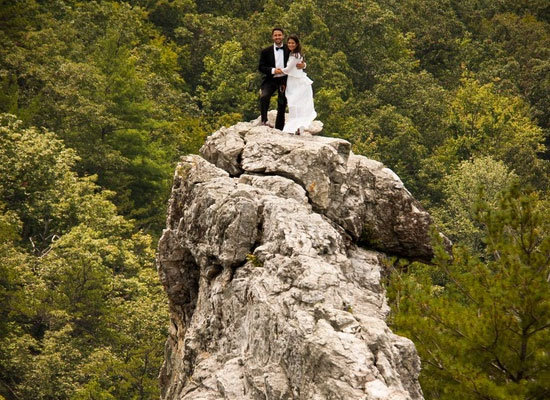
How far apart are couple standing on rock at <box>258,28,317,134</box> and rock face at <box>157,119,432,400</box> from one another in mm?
600

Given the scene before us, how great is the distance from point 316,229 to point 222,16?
58.7m

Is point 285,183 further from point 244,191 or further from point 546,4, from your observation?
point 546,4

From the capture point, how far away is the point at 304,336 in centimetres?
1315

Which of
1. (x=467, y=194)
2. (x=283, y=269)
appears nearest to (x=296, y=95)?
(x=283, y=269)

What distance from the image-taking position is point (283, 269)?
14273 millimetres

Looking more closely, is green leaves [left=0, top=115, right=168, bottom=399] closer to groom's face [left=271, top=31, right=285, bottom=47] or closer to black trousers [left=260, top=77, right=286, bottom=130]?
black trousers [left=260, top=77, right=286, bottom=130]

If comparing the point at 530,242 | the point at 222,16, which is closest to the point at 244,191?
the point at 530,242

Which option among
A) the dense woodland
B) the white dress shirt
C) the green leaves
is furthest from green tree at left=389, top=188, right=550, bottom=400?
the green leaves

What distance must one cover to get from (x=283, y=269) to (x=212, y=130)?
44.1 metres

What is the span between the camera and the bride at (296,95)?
1912 cm

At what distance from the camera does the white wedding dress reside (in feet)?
63.2

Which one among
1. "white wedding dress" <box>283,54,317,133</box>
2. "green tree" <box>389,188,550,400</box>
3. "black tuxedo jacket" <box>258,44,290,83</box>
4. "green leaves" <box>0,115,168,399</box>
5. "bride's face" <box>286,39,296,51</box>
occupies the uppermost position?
"bride's face" <box>286,39,296,51</box>

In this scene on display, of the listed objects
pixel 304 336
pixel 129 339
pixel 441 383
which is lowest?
pixel 129 339

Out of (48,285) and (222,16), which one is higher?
(222,16)
